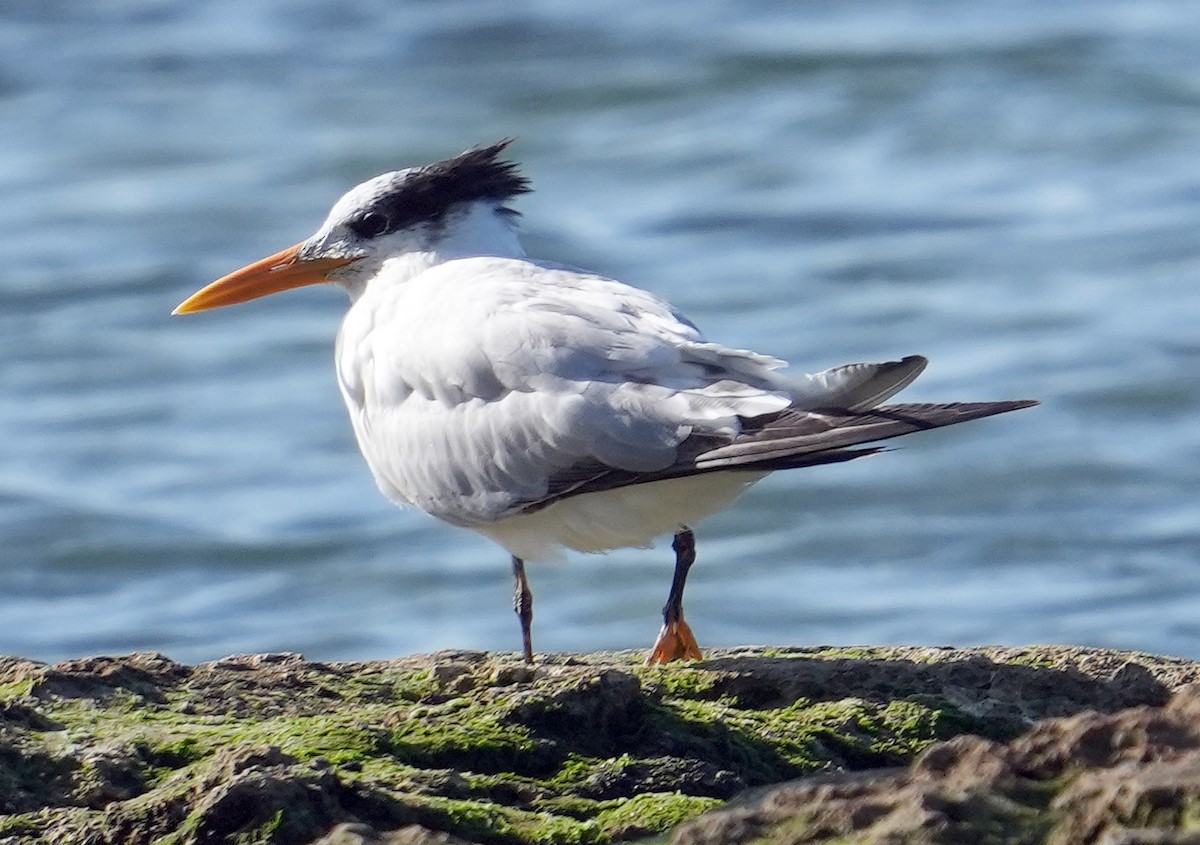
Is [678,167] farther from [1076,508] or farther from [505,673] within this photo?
[505,673]

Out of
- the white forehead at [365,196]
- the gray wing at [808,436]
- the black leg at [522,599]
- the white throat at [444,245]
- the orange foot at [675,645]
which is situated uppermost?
the white forehead at [365,196]

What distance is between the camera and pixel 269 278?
7.29 meters

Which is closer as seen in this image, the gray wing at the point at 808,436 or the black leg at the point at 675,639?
the gray wing at the point at 808,436

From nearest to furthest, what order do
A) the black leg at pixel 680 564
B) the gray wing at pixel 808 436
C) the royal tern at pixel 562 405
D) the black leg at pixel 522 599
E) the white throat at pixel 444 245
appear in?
the gray wing at pixel 808 436
the royal tern at pixel 562 405
the black leg at pixel 680 564
the black leg at pixel 522 599
the white throat at pixel 444 245

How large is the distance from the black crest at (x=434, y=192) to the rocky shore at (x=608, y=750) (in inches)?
80.1

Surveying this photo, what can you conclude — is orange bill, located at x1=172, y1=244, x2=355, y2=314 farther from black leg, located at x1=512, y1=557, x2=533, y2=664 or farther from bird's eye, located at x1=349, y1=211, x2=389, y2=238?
black leg, located at x1=512, y1=557, x2=533, y2=664

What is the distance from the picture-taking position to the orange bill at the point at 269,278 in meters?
7.14

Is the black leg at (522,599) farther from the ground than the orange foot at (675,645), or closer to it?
farther from the ground

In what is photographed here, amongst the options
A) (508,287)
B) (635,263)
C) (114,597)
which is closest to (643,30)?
(635,263)

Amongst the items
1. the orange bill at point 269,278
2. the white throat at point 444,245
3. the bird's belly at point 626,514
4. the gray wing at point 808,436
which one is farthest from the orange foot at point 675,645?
the orange bill at point 269,278

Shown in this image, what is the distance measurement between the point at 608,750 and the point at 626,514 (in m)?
1.52

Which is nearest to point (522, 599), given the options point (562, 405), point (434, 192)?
point (562, 405)

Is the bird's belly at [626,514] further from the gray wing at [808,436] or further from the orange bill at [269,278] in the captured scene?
the orange bill at [269,278]

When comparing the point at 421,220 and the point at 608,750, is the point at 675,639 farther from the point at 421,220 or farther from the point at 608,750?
the point at 421,220
